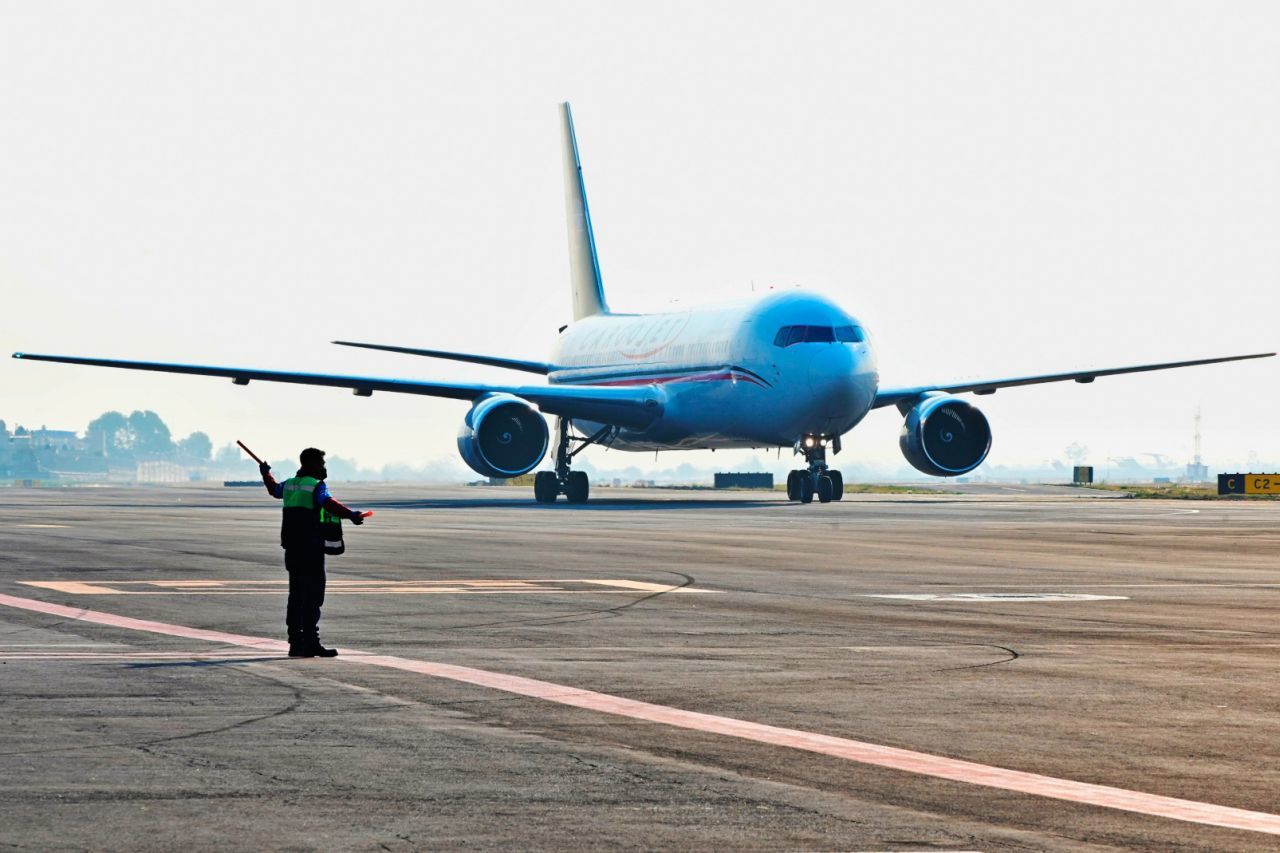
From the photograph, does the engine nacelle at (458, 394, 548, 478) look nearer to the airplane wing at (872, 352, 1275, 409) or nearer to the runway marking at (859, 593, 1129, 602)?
the airplane wing at (872, 352, 1275, 409)

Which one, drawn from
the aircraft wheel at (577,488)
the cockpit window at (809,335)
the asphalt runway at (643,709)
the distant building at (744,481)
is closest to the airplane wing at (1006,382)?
the cockpit window at (809,335)

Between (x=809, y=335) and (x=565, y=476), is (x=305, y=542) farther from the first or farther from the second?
(x=565, y=476)

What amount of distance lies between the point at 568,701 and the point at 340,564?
47.0 feet

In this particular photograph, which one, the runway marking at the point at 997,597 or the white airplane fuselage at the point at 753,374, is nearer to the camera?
the runway marking at the point at 997,597

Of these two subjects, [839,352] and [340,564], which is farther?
[839,352]

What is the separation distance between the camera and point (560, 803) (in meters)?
8.38

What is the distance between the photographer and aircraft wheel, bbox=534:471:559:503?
192ft

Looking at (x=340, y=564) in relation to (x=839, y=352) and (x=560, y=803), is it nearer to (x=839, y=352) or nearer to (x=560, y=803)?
(x=560, y=803)

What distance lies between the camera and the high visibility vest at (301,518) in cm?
1502

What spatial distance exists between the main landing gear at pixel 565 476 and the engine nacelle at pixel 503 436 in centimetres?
380

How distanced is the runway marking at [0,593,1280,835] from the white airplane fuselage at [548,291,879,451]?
3783cm

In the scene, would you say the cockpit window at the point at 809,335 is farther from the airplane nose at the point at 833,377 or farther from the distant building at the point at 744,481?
the distant building at the point at 744,481

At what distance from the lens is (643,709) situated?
453 inches

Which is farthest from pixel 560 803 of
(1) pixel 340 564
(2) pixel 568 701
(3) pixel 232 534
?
(3) pixel 232 534
